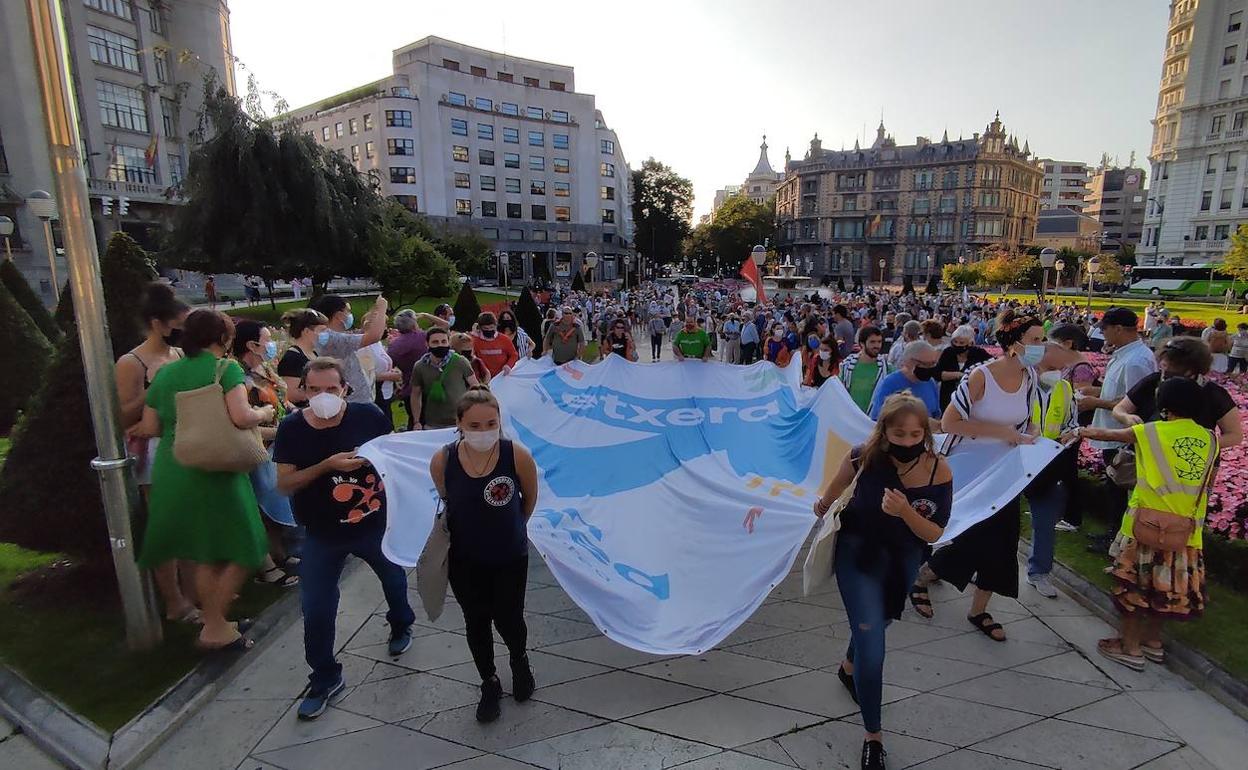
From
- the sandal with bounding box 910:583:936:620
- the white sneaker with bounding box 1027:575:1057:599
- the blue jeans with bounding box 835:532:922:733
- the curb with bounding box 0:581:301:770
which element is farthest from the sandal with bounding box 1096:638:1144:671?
the curb with bounding box 0:581:301:770

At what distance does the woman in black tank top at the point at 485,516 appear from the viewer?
331 centimetres

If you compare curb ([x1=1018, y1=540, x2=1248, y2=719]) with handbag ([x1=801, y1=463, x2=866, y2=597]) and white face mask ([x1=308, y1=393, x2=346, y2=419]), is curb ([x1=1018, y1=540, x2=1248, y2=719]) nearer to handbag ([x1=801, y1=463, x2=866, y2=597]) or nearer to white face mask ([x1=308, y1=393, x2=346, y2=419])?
handbag ([x1=801, y1=463, x2=866, y2=597])

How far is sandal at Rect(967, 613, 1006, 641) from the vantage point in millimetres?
4438

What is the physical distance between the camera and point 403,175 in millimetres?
61000

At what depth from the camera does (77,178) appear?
12.6 feet

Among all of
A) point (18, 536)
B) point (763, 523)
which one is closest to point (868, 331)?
point (763, 523)

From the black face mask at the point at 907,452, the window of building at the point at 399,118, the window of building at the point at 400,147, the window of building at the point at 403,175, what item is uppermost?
the window of building at the point at 399,118

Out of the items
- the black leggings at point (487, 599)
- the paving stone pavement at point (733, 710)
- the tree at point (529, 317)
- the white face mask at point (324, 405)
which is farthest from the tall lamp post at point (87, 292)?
the tree at point (529, 317)

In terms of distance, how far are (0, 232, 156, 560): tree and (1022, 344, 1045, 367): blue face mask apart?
21.3 ft

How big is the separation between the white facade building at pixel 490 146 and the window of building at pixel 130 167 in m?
14.0

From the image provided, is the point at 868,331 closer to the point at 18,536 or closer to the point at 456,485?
the point at 456,485

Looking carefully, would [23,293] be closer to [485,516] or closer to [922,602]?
[485,516]

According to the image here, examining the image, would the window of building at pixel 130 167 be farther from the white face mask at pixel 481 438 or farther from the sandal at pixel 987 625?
the sandal at pixel 987 625

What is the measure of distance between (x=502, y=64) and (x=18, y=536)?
7200 cm
